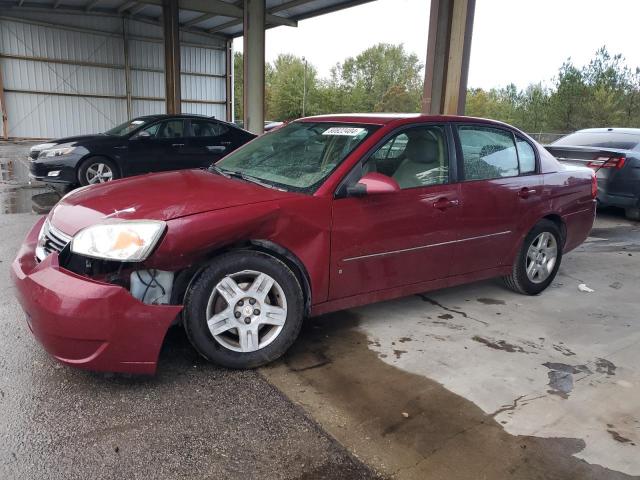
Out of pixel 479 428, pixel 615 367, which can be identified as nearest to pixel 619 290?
pixel 615 367

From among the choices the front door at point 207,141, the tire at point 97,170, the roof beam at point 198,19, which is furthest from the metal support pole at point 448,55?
the roof beam at point 198,19

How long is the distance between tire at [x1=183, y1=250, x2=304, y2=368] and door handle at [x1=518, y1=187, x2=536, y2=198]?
2267 mm

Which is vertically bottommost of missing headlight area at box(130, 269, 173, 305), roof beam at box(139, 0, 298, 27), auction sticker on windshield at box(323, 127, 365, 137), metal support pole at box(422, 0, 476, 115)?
missing headlight area at box(130, 269, 173, 305)

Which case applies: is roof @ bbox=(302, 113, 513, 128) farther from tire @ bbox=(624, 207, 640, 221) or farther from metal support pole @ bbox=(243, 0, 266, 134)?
metal support pole @ bbox=(243, 0, 266, 134)

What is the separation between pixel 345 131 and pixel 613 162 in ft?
20.4

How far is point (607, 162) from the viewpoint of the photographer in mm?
8180

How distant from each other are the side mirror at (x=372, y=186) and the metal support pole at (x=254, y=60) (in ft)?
38.0

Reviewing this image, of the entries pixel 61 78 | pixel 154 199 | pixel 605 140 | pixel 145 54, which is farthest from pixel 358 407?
pixel 145 54

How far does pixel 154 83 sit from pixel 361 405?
2676 cm

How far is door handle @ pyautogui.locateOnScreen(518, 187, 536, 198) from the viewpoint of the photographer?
4.35 metres

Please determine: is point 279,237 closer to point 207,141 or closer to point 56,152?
point 56,152

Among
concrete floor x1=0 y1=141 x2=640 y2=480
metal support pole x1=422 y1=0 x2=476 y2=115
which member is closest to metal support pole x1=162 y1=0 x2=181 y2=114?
Result: metal support pole x1=422 y1=0 x2=476 y2=115

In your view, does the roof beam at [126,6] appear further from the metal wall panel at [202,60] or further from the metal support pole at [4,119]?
the metal support pole at [4,119]

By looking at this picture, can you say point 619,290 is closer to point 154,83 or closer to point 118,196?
point 118,196
